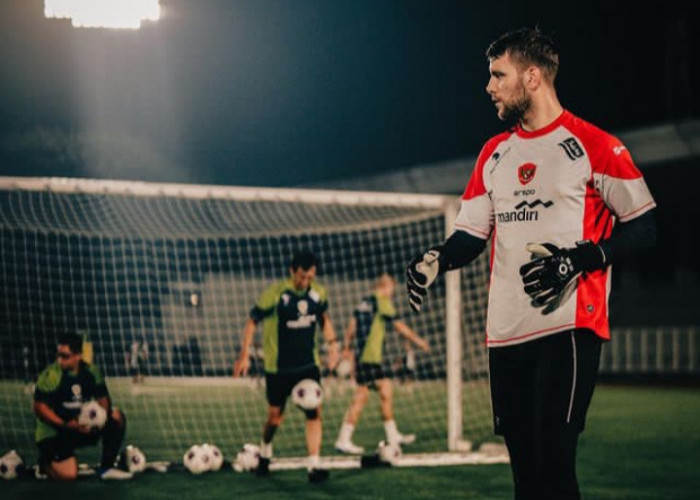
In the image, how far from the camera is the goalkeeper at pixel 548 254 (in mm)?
2996

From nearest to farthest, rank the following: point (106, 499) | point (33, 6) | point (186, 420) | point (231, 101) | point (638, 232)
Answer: point (638, 232) < point (106, 499) < point (186, 420) < point (33, 6) < point (231, 101)

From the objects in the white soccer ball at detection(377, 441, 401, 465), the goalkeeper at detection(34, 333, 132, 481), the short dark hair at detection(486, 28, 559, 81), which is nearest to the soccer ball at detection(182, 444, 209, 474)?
the goalkeeper at detection(34, 333, 132, 481)

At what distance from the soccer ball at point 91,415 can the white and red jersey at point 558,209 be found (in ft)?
16.9

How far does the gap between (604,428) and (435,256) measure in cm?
937

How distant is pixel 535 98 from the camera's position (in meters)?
3.19

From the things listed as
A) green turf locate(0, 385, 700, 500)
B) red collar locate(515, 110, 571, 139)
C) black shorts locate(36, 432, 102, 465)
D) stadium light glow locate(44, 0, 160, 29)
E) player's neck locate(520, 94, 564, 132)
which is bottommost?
green turf locate(0, 385, 700, 500)

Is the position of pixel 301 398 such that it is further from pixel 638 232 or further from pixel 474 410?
pixel 474 410

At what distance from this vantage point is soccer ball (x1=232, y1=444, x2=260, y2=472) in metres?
8.02

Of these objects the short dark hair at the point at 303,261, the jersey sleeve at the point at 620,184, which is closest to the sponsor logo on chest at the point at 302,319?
the short dark hair at the point at 303,261

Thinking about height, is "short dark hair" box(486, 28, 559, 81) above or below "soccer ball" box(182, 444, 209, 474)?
above

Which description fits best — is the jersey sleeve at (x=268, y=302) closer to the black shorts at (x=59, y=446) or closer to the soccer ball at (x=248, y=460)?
the soccer ball at (x=248, y=460)

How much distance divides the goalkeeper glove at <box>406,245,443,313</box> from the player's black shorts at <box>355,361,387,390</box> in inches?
263

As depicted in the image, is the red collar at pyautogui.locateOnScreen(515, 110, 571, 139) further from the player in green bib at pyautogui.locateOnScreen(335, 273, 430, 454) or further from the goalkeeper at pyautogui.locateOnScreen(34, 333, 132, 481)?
the player in green bib at pyautogui.locateOnScreen(335, 273, 430, 454)

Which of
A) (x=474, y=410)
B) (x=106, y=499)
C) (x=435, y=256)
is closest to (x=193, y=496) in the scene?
(x=106, y=499)
